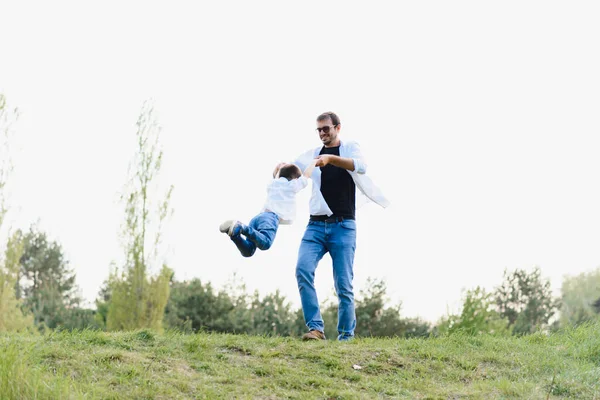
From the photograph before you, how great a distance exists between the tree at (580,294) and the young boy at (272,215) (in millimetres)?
25401

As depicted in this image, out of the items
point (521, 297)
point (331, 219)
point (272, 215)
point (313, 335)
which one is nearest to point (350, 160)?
point (331, 219)

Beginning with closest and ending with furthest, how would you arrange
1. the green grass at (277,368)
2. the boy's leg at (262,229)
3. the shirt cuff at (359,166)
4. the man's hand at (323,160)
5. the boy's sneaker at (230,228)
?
the green grass at (277,368) → the boy's sneaker at (230,228) → the boy's leg at (262,229) → the man's hand at (323,160) → the shirt cuff at (359,166)

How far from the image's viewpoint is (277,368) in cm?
614

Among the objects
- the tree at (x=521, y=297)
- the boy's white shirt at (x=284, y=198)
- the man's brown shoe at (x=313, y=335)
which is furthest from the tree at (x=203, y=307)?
the boy's white shirt at (x=284, y=198)

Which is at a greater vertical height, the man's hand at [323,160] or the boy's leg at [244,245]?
the man's hand at [323,160]

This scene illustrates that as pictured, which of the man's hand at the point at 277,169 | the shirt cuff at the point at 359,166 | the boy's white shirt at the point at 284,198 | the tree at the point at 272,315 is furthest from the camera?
the tree at the point at 272,315

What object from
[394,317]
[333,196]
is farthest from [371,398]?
[394,317]

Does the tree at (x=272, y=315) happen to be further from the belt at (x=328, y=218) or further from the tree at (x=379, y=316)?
the belt at (x=328, y=218)

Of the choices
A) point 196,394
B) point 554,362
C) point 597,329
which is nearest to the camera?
point 196,394

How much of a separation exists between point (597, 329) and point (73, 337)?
575 cm

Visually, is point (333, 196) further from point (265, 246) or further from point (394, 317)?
point (394, 317)

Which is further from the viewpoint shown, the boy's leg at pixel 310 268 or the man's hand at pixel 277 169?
the boy's leg at pixel 310 268

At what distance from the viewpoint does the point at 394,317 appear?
28906mm

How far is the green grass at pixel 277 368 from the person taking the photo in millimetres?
5512
